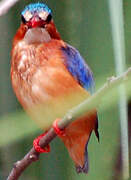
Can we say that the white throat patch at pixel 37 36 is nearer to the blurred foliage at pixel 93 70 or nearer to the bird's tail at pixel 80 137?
the blurred foliage at pixel 93 70

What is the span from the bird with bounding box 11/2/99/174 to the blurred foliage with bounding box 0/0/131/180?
1.4 inches

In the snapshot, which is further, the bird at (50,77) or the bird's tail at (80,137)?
the bird's tail at (80,137)

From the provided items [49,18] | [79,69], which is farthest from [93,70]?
[49,18]

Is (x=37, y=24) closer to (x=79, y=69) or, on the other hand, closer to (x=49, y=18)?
(x=49, y=18)

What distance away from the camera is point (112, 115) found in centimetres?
140

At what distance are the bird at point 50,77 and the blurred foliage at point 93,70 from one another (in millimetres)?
35

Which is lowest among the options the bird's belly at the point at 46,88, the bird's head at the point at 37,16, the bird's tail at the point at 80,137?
the bird's tail at the point at 80,137

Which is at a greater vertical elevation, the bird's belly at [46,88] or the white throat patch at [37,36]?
the white throat patch at [37,36]

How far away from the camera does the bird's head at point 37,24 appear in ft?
4.77

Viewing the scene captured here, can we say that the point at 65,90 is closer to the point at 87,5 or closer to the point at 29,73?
the point at 29,73

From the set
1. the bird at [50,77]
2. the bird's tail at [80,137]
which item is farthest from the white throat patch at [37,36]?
the bird's tail at [80,137]

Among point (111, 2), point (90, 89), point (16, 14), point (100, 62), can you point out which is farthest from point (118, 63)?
point (16, 14)

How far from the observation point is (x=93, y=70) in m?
1.48

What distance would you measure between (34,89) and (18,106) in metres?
0.33
